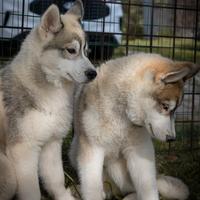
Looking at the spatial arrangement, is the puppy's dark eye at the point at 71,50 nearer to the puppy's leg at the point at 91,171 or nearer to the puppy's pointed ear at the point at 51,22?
the puppy's pointed ear at the point at 51,22

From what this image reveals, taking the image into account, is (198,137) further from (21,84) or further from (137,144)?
(21,84)

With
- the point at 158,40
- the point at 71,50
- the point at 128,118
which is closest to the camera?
the point at 71,50

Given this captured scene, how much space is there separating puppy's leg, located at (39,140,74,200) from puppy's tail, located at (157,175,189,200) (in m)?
0.75

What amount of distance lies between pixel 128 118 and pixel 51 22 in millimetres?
925

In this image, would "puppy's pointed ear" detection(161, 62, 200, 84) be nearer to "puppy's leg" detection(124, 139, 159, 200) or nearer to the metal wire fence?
"puppy's leg" detection(124, 139, 159, 200)

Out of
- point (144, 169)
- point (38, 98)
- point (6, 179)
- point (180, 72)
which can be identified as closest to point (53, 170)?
point (6, 179)

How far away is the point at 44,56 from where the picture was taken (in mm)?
3615

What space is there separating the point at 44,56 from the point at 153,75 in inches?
32.3

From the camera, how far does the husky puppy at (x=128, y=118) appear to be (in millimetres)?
3574

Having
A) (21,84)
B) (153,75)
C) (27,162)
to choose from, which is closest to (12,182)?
(27,162)

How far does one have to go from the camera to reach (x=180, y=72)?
11.4ft

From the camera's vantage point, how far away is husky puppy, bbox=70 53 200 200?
357 centimetres

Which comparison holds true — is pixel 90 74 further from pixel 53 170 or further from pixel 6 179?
pixel 6 179

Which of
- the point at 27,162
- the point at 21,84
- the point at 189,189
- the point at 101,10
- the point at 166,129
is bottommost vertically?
the point at 189,189
